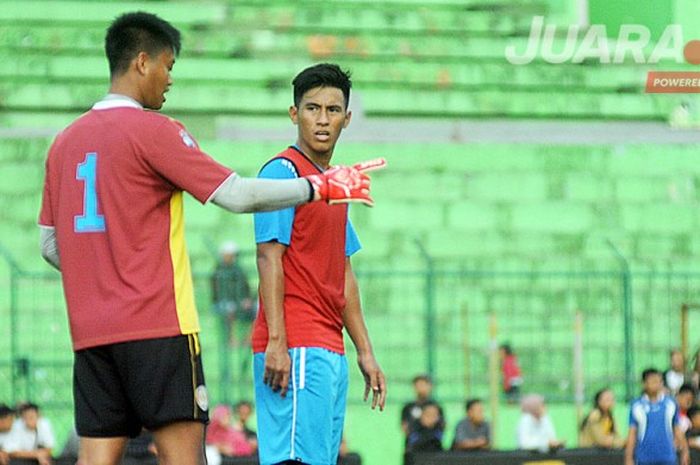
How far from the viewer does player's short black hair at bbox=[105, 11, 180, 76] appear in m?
6.09

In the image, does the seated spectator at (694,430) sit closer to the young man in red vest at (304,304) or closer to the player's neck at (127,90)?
the young man in red vest at (304,304)

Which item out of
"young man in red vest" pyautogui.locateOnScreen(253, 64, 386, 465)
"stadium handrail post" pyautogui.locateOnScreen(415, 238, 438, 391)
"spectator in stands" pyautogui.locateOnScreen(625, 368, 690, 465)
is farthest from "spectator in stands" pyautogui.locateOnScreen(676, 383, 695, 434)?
"young man in red vest" pyautogui.locateOnScreen(253, 64, 386, 465)

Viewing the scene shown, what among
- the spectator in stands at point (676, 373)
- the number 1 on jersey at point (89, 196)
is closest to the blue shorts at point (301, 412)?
the number 1 on jersey at point (89, 196)

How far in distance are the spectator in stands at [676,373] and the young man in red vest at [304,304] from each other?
11.0 meters

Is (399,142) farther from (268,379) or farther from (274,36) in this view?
(268,379)

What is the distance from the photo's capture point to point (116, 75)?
613 centimetres

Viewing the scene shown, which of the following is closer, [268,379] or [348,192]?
[348,192]

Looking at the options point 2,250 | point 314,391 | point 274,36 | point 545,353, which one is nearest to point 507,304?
point 545,353

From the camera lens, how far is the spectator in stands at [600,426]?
16859 mm

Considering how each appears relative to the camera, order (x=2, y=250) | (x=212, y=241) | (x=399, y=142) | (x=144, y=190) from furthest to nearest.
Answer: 1. (x=399, y=142)
2. (x=212, y=241)
3. (x=2, y=250)
4. (x=144, y=190)

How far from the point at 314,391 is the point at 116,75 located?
168 cm

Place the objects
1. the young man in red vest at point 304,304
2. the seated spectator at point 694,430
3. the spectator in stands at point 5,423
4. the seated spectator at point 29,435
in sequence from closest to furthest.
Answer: the young man in red vest at point 304,304 → the seated spectator at point 29,435 → the spectator in stands at point 5,423 → the seated spectator at point 694,430

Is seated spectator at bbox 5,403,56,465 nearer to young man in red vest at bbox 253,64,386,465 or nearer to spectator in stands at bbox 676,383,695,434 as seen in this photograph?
spectator in stands at bbox 676,383,695,434

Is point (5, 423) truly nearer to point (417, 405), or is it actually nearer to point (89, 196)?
point (417, 405)
